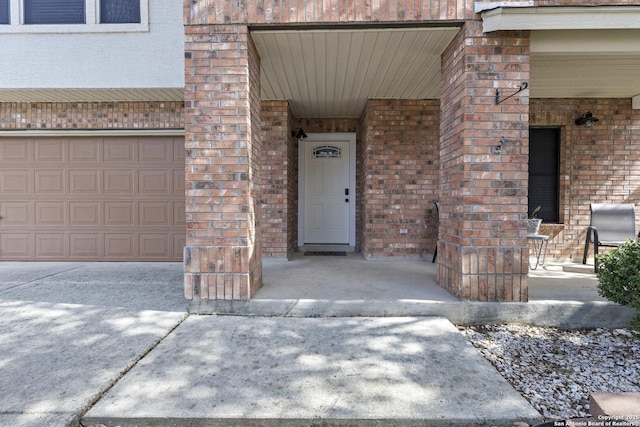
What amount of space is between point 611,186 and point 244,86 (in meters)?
5.44

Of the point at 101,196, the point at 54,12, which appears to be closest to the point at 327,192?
the point at 101,196

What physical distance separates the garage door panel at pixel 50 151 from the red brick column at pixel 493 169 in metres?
5.89

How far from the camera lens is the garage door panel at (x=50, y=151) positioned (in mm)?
5211

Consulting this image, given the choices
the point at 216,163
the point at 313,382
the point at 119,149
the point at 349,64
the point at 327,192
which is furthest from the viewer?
the point at 327,192

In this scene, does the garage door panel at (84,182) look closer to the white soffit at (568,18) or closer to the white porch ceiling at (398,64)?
the white porch ceiling at (398,64)

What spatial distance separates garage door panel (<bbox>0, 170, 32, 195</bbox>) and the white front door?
450 centimetres

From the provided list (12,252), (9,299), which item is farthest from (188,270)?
(12,252)

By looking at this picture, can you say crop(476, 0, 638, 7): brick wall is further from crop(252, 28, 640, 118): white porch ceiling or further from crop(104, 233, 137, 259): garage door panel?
A: crop(104, 233, 137, 259): garage door panel

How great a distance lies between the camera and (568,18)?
2619mm

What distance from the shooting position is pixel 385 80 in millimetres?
4188

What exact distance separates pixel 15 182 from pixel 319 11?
5.60 m

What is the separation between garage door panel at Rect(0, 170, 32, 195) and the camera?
5.25 metres

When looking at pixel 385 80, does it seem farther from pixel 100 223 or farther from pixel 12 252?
pixel 12 252

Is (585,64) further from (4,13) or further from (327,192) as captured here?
(4,13)
